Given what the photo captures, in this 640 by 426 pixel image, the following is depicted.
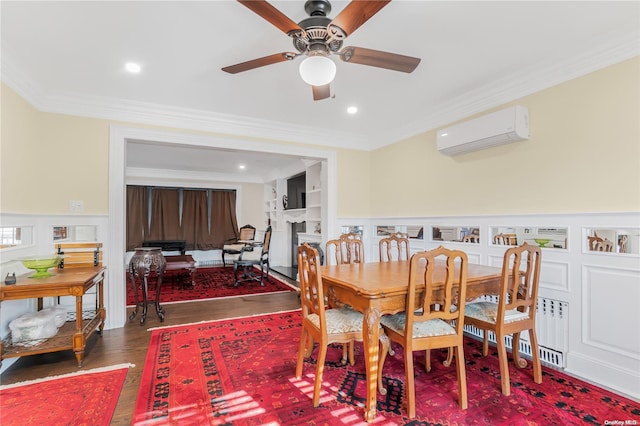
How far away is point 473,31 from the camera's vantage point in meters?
2.13

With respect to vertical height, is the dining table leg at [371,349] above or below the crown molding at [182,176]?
below

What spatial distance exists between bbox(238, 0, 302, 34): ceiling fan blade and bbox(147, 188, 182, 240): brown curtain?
717 cm

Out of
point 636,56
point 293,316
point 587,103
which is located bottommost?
point 293,316

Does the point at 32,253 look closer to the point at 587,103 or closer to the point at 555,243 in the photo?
the point at 555,243

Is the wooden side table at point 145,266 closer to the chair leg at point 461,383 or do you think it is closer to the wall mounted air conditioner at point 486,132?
the chair leg at point 461,383

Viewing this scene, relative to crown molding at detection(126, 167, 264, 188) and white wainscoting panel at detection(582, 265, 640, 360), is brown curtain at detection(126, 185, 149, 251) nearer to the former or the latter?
crown molding at detection(126, 167, 264, 188)

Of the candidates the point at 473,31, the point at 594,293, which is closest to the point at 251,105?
the point at 473,31

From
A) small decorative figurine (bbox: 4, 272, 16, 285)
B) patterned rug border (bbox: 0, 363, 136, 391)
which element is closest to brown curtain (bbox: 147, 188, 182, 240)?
small decorative figurine (bbox: 4, 272, 16, 285)

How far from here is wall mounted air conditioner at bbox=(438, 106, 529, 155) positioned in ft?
8.90

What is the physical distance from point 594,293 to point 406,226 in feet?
6.79

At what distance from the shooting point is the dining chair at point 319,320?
1.97 meters

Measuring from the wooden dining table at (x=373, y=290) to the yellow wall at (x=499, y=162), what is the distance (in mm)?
885

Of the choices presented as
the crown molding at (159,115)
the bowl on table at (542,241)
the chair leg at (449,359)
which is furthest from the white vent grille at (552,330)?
the crown molding at (159,115)

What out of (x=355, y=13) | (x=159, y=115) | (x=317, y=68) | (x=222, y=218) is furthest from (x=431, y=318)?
(x=222, y=218)
